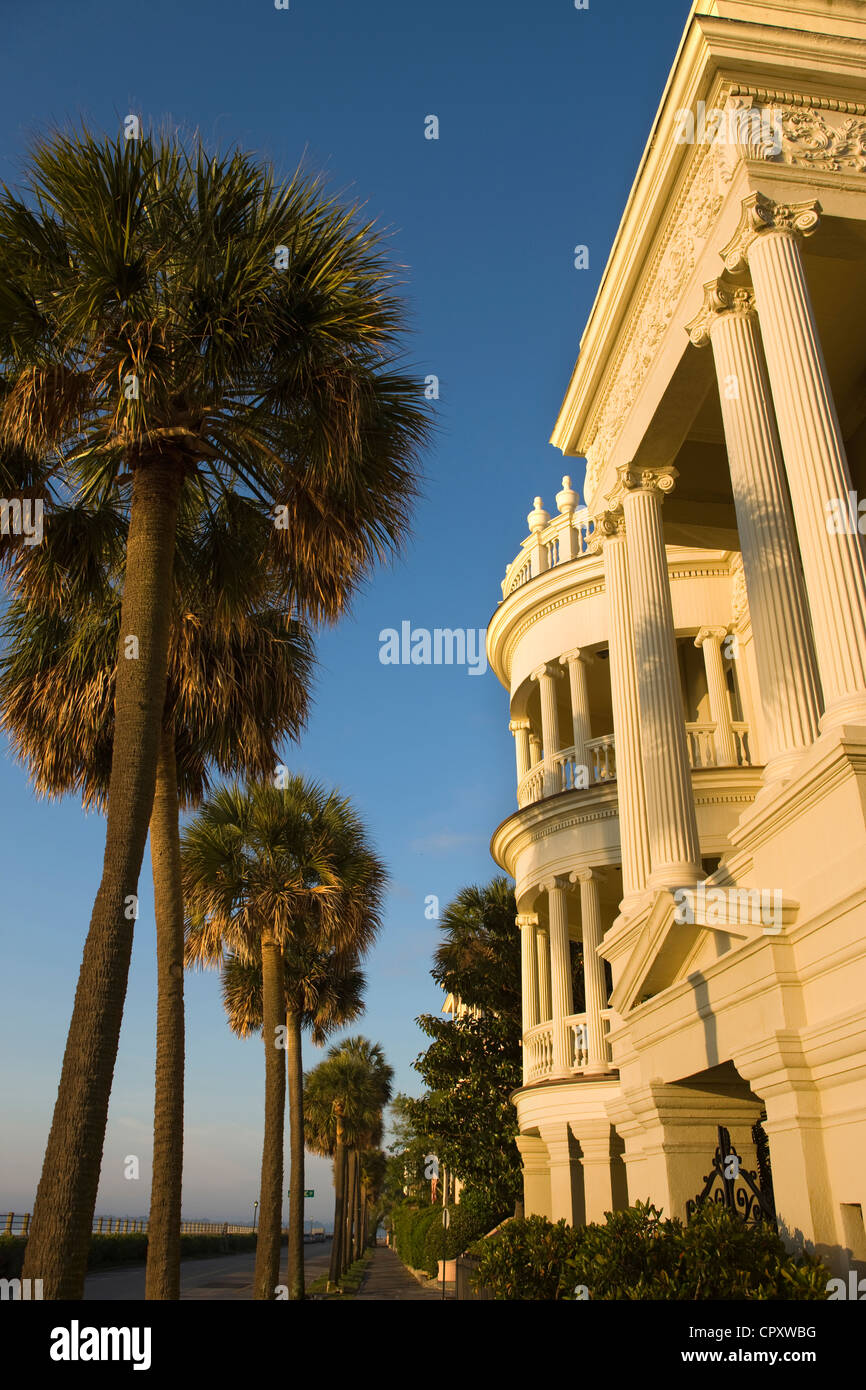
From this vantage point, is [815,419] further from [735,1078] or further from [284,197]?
[735,1078]

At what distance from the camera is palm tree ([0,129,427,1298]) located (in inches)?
342

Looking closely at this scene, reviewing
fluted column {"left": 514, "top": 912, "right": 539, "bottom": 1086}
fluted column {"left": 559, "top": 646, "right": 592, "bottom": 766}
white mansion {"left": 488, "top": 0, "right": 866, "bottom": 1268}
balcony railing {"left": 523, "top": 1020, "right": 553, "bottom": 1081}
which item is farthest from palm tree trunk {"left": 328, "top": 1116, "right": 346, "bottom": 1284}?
white mansion {"left": 488, "top": 0, "right": 866, "bottom": 1268}

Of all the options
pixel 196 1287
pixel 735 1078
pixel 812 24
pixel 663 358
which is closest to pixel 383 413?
pixel 663 358

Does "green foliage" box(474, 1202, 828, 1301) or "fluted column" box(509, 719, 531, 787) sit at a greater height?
"fluted column" box(509, 719, 531, 787)

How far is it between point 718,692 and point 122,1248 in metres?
35.2

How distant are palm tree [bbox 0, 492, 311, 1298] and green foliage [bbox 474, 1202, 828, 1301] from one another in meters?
5.83

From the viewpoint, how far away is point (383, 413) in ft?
33.7

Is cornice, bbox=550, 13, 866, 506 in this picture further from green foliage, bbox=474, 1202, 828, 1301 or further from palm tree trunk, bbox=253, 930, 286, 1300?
palm tree trunk, bbox=253, 930, 286, 1300

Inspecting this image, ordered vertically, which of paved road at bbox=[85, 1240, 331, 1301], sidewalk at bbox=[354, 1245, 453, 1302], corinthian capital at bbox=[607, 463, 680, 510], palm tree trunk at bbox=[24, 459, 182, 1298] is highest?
corinthian capital at bbox=[607, 463, 680, 510]

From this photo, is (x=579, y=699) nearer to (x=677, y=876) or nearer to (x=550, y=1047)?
(x=550, y=1047)

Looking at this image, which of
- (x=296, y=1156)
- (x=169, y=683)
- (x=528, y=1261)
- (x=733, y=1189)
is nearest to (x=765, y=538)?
(x=733, y=1189)

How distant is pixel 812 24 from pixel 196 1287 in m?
33.9

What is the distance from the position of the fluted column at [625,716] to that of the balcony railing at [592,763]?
515 centimetres

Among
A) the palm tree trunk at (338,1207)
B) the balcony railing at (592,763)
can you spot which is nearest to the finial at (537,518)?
the balcony railing at (592,763)
